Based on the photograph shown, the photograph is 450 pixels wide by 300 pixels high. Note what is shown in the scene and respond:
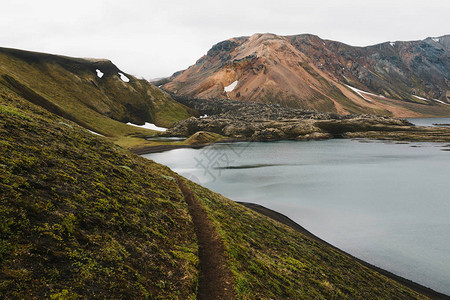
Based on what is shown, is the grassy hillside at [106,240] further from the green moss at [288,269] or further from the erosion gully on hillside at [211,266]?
the erosion gully on hillside at [211,266]

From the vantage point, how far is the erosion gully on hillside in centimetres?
1077

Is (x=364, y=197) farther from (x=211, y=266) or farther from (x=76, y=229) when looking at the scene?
(x=76, y=229)

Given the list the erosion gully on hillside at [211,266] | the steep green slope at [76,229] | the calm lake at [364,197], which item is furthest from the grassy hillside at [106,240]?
the calm lake at [364,197]

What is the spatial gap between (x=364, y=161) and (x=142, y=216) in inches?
3813

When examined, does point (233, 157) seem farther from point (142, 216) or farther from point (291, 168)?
point (142, 216)

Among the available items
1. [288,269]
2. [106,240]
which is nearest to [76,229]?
[106,240]

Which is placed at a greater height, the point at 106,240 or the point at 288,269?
the point at 106,240

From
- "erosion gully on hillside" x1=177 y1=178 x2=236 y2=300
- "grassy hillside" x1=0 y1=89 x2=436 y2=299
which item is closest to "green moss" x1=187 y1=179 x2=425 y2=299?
"grassy hillside" x1=0 y1=89 x2=436 y2=299

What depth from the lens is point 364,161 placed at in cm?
9012

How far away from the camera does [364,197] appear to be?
4978 cm

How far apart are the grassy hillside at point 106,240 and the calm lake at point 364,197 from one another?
919 cm

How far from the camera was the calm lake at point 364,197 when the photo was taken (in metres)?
28.9

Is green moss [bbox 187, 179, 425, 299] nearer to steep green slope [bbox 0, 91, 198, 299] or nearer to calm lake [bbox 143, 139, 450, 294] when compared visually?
steep green slope [bbox 0, 91, 198, 299]

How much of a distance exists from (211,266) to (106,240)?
18.6ft
